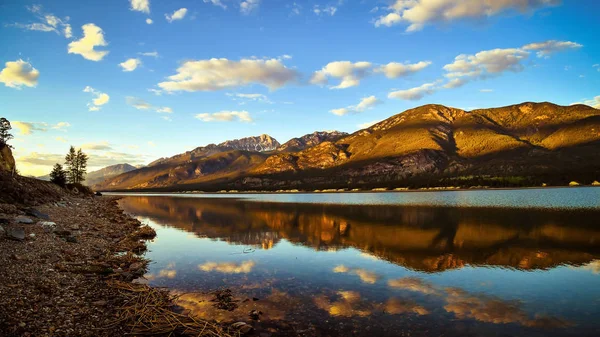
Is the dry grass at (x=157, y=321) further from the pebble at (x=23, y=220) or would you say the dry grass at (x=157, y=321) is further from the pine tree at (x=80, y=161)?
the pine tree at (x=80, y=161)

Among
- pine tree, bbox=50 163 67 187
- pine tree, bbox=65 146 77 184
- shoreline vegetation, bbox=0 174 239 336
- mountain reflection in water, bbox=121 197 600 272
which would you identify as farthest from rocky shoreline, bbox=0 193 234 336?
A: pine tree, bbox=65 146 77 184

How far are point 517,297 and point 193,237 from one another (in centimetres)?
3724

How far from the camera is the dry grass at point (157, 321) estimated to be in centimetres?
1324

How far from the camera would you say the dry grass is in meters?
13.2

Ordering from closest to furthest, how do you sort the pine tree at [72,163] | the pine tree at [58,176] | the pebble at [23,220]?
1. the pebble at [23,220]
2. the pine tree at [58,176]
3. the pine tree at [72,163]

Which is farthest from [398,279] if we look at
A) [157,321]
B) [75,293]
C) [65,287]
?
[65,287]

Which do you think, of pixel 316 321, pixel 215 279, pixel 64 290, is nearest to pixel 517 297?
pixel 316 321

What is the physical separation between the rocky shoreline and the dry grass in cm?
5

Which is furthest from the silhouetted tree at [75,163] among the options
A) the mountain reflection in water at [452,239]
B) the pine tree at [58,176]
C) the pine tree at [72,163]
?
the mountain reflection in water at [452,239]

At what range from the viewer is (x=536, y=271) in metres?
23.8

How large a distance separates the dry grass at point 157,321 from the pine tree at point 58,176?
3651 inches

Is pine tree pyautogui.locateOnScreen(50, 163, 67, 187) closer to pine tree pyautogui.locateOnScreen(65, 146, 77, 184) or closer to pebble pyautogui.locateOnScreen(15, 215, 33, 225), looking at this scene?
pine tree pyautogui.locateOnScreen(65, 146, 77, 184)

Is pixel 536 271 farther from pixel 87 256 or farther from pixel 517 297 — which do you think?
pixel 87 256

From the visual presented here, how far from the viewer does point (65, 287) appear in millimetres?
16859
